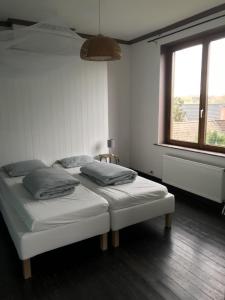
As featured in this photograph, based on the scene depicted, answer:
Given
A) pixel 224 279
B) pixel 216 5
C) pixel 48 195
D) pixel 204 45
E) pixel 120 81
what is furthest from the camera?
pixel 120 81

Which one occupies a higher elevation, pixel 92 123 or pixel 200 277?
pixel 92 123

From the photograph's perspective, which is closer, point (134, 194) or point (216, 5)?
point (134, 194)

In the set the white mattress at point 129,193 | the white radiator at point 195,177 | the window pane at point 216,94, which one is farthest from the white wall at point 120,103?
the white mattress at point 129,193

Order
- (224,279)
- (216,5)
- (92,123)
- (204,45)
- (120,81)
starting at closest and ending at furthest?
(224,279) → (216,5) → (204,45) → (92,123) → (120,81)

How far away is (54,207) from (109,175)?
799 millimetres

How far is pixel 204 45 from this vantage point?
363cm

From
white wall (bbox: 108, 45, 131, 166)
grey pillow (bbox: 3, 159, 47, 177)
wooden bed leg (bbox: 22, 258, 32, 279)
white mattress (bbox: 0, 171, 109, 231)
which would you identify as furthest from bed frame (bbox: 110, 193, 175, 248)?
white wall (bbox: 108, 45, 131, 166)

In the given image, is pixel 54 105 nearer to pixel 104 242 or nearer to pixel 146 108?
pixel 146 108

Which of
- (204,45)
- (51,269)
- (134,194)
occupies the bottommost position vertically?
(51,269)

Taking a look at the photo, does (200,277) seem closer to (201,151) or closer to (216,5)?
(201,151)

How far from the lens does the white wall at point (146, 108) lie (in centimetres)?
434

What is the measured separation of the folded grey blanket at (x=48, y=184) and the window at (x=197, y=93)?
219 centimetres

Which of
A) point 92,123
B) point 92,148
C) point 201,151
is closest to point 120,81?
point 92,123

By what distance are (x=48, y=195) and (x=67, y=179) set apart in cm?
27
